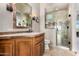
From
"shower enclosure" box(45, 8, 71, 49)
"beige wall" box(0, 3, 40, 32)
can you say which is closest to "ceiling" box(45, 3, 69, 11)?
"shower enclosure" box(45, 8, 71, 49)

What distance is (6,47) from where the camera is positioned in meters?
2.07

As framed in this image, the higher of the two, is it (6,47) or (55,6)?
(55,6)

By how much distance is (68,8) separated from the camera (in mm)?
2170

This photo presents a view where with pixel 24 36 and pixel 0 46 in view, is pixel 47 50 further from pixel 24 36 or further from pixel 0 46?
pixel 0 46

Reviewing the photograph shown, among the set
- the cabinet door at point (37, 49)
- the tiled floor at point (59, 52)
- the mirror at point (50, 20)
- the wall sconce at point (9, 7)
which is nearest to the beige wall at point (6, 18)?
the wall sconce at point (9, 7)

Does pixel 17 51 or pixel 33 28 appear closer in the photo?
pixel 17 51

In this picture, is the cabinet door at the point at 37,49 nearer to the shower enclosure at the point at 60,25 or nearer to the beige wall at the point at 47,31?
the beige wall at the point at 47,31

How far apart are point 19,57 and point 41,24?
62 centimetres

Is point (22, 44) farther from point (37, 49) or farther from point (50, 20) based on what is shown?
point (50, 20)

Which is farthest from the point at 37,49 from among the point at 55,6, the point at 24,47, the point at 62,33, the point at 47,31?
the point at 55,6

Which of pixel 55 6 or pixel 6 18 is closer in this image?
pixel 6 18

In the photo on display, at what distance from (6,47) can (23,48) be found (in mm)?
258

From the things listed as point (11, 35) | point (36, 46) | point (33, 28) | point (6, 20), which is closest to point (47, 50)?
point (36, 46)

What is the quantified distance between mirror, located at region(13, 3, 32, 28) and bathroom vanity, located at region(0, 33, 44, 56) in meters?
0.19
